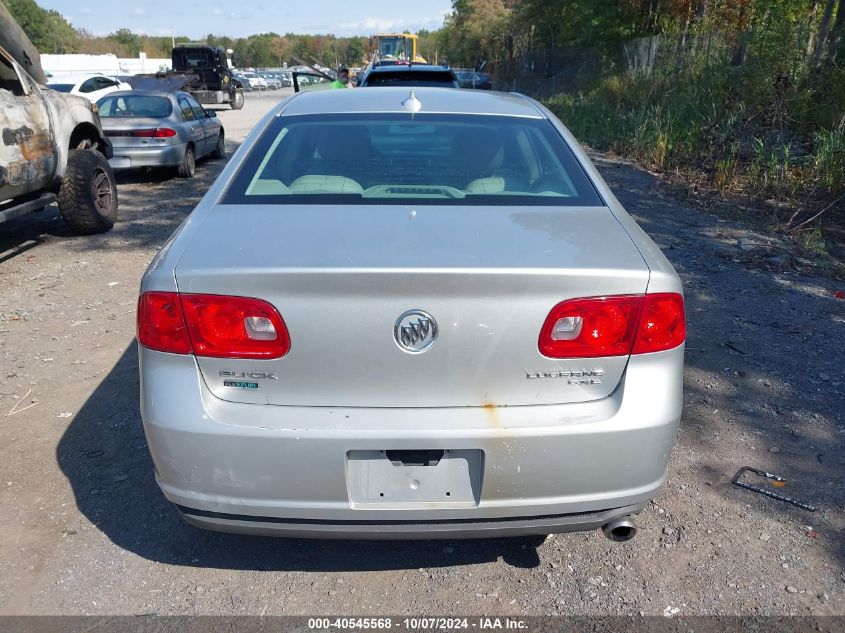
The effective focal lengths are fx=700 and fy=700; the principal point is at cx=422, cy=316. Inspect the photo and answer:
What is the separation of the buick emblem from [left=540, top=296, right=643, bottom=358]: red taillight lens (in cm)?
34

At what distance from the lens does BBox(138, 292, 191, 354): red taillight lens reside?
7.14 ft

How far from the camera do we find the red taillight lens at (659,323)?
86.7 inches

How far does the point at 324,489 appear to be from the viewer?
2.17m

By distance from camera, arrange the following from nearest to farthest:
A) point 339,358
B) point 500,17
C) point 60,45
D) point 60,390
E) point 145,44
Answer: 1. point 339,358
2. point 60,390
3. point 500,17
4. point 60,45
5. point 145,44

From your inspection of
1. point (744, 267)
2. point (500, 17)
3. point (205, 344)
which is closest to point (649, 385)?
point (205, 344)

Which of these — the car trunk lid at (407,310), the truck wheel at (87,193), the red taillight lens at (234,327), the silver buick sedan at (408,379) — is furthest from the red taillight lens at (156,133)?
the red taillight lens at (234,327)

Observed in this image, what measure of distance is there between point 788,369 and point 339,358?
3.43m

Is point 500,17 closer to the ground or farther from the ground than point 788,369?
farther from the ground

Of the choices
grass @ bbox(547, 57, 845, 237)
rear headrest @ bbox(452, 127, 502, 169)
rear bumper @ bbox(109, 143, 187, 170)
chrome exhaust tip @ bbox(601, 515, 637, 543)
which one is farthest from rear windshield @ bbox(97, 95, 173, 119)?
chrome exhaust tip @ bbox(601, 515, 637, 543)

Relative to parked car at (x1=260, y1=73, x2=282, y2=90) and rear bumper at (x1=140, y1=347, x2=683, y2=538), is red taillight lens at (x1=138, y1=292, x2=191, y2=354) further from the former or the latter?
parked car at (x1=260, y1=73, x2=282, y2=90)

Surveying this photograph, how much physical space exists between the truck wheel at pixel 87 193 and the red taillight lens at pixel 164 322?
589 centimetres

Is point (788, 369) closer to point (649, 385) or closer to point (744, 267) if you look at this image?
point (744, 267)

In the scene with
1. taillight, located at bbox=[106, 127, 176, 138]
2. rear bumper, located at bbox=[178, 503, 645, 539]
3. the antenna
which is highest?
the antenna

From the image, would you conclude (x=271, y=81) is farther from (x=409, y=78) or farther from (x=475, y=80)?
(x=409, y=78)
